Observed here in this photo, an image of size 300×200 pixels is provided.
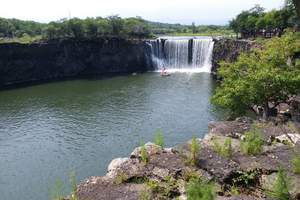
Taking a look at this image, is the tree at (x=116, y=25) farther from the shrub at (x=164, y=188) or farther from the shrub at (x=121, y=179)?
the shrub at (x=164, y=188)

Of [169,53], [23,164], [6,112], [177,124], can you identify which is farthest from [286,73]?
[169,53]

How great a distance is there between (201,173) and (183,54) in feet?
217

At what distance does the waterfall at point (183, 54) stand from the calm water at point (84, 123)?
1106 centimetres

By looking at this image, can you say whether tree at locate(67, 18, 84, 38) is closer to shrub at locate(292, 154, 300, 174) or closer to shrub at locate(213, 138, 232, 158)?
shrub at locate(213, 138, 232, 158)

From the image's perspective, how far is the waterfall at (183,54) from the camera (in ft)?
252

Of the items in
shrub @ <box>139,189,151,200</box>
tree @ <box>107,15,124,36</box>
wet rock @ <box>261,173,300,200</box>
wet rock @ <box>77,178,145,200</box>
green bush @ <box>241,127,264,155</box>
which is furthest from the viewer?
tree @ <box>107,15,124,36</box>

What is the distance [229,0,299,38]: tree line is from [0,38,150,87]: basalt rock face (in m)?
20.2

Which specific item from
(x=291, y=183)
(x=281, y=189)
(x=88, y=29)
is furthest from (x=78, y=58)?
(x=281, y=189)

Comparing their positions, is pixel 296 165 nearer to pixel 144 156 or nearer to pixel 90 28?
pixel 144 156

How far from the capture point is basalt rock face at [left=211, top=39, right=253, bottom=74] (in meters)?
67.8

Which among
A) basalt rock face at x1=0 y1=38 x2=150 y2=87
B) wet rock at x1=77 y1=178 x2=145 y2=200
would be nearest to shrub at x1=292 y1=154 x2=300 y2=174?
wet rock at x1=77 y1=178 x2=145 y2=200

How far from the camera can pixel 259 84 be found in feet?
86.9

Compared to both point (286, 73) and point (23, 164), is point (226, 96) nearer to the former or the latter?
point (286, 73)

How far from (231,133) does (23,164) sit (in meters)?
17.8
